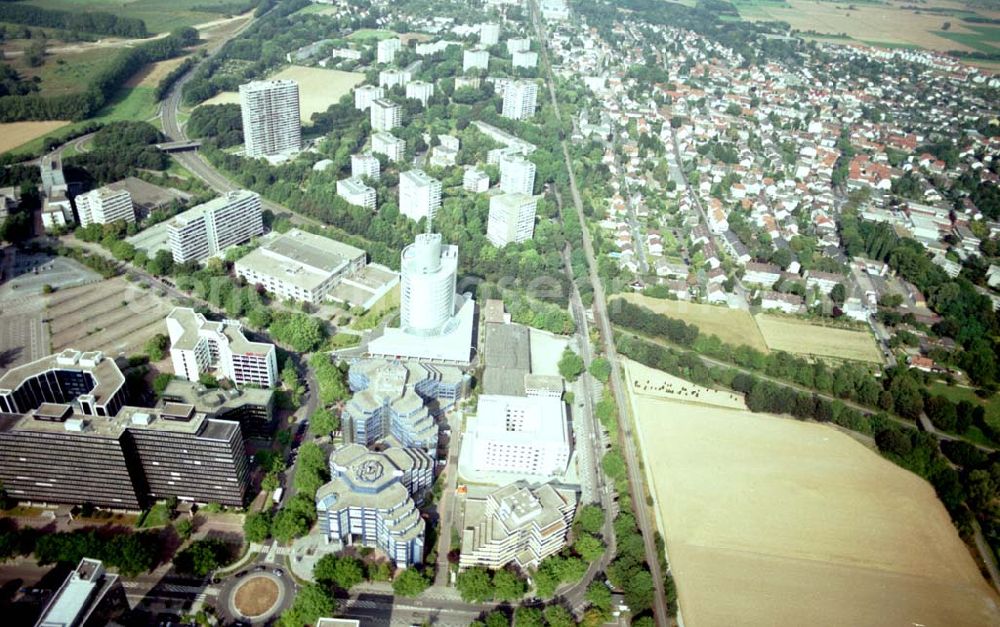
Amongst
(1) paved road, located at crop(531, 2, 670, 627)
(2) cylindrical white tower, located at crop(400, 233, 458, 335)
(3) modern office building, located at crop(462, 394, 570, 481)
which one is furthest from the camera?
(2) cylindrical white tower, located at crop(400, 233, 458, 335)

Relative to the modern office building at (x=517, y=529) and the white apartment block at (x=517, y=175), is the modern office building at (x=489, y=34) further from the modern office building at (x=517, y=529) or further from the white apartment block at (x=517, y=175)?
the modern office building at (x=517, y=529)

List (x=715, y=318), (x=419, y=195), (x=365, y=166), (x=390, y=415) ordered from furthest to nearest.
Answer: (x=365, y=166) < (x=419, y=195) < (x=715, y=318) < (x=390, y=415)

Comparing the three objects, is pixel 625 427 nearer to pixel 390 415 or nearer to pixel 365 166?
pixel 390 415

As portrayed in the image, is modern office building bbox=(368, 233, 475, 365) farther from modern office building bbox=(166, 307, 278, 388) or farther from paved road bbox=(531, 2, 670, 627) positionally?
paved road bbox=(531, 2, 670, 627)

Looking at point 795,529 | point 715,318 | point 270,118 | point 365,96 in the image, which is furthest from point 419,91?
point 795,529

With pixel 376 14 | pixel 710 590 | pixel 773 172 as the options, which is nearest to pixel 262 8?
pixel 376 14

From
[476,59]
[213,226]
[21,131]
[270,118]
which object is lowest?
[21,131]

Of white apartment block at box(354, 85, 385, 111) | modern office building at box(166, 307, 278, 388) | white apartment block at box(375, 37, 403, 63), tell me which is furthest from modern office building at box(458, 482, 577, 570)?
white apartment block at box(375, 37, 403, 63)

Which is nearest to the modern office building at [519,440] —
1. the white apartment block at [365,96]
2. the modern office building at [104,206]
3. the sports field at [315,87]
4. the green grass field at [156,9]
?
the modern office building at [104,206]
